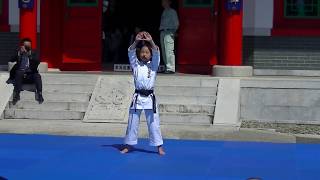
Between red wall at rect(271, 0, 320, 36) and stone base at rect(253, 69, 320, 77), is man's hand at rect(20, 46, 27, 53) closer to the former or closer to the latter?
stone base at rect(253, 69, 320, 77)

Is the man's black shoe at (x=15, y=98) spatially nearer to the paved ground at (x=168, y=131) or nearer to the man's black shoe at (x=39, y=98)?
the man's black shoe at (x=39, y=98)

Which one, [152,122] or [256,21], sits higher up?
[256,21]

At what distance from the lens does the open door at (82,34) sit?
51.2 feet

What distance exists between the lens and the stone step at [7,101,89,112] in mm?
12258

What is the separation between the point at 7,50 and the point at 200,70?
16.0ft

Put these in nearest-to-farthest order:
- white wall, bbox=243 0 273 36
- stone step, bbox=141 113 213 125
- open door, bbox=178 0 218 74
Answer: stone step, bbox=141 113 213 125 → white wall, bbox=243 0 273 36 → open door, bbox=178 0 218 74

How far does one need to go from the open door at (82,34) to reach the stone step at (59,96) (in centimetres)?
305

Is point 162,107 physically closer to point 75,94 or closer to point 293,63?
point 75,94

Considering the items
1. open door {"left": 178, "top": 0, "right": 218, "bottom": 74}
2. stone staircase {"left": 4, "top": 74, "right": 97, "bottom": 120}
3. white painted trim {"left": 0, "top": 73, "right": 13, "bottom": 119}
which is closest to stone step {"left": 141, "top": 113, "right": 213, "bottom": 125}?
stone staircase {"left": 4, "top": 74, "right": 97, "bottom": 120}

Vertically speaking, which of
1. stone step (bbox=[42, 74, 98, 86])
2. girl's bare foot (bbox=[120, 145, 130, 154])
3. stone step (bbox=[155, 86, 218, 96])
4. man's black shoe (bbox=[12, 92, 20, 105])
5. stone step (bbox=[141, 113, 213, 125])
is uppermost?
stone step (bbox=[42, 74, 98, 86])

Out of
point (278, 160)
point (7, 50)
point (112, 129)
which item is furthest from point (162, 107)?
point (7, 50)

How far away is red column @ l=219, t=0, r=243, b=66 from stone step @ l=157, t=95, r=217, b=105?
79.8 inches

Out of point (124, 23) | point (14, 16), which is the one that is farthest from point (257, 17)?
point (14, 16)

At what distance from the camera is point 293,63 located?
15102mm
